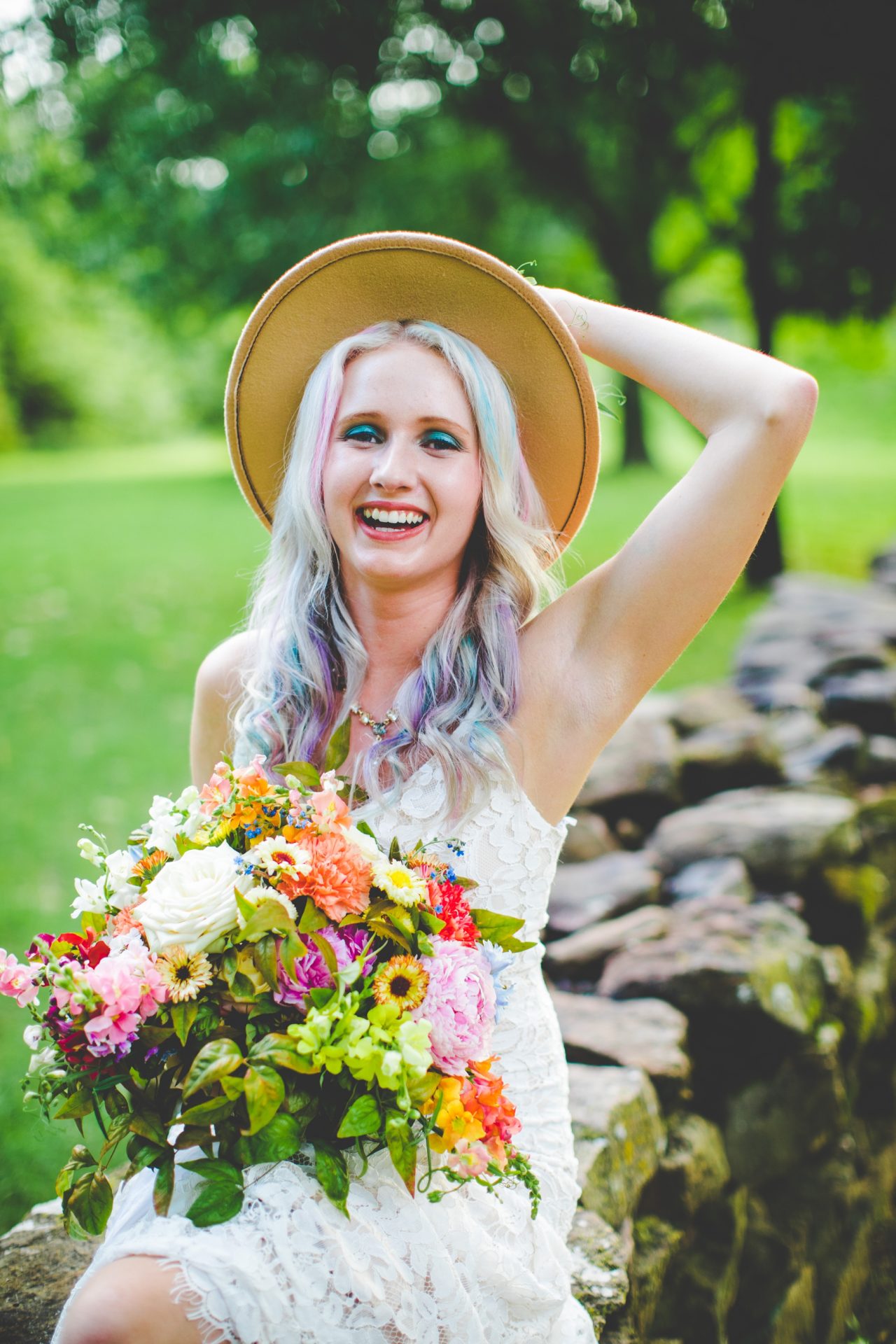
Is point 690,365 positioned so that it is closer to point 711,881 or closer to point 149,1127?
point 149,1127

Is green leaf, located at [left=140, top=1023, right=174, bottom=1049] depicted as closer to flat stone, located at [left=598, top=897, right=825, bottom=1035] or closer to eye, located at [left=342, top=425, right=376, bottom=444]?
eye, located at [left=342, top=425, right=376, bottom=444]

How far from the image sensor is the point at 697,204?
2009 centimetres

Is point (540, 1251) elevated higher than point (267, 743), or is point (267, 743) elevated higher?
point (267, 743)

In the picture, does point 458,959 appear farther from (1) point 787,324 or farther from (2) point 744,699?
(1) point 787,324

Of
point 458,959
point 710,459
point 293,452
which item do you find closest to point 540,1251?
point 458,959

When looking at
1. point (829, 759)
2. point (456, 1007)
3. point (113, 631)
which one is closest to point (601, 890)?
point (829, 759)

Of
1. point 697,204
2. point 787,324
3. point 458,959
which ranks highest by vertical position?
point 697,204

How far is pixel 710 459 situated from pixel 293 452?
100 centimetres

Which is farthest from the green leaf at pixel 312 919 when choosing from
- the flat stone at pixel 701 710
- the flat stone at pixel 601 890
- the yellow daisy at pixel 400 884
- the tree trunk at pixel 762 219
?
the tree trunk at pixel 762 219

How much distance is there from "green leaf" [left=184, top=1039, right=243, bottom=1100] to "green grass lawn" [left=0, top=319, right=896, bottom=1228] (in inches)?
13.8

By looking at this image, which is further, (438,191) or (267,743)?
(438,191)

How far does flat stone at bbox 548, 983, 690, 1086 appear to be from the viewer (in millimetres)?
2916

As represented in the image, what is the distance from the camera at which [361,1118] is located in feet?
5.04

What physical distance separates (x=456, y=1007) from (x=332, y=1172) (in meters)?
0.32
